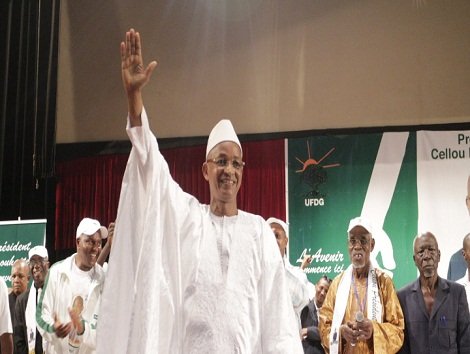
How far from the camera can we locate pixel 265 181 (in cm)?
991

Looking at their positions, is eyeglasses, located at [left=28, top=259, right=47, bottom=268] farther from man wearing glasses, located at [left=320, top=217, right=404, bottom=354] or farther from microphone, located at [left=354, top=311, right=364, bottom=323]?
microphone, located at [left=354, top=311, right=364, bottom=323]

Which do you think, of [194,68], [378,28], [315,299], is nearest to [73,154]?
[194,68]

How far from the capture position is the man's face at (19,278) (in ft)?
27.6

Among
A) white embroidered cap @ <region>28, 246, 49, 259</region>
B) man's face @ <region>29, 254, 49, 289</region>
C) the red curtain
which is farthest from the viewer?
the red curtain

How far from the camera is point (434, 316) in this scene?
509cm

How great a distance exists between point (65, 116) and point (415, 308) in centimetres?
741

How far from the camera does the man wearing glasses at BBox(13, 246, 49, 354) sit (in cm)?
796

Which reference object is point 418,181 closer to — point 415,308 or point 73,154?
point 415,308

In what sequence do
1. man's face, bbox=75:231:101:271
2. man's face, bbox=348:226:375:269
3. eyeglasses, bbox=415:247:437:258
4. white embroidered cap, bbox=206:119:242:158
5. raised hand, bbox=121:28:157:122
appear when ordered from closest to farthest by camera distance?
raised hand, bbox=121:28:157:122 < white embroidered cap, bbox=206:119:242:158 < man's face, bbox=348:226:375:269 < eyeglasses, bbox=415:247:437:258 < man's face, bbox=75:231:101:271

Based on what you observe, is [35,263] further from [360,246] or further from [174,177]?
[360,246]

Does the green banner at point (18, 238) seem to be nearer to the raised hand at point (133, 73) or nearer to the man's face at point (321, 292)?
the man's face at point (321, 292)

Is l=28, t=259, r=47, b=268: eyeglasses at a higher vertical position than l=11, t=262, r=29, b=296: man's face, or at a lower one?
higher

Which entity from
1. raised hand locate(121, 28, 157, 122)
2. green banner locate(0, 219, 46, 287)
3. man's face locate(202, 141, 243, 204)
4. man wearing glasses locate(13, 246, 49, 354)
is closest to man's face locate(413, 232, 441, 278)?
man's face locate(202, 141, 243, 204)

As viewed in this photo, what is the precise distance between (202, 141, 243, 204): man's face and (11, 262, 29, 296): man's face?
18.3ft
